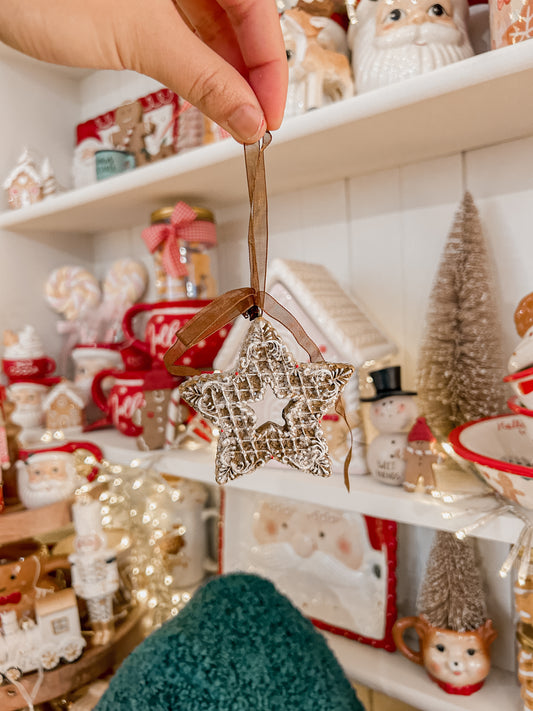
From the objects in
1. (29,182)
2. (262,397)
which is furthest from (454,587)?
(29,182)

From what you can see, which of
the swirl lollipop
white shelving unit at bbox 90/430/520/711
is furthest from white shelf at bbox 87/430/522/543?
the swirl lollipop

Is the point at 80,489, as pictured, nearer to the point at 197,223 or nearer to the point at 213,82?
the point at 197,223

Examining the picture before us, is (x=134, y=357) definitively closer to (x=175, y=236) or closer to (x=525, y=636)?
(x=175, y=236)

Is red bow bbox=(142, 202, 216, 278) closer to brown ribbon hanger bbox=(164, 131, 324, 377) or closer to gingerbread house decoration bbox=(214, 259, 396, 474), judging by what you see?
gingerbread house decoration bbox=(214, 259, 396, 474)

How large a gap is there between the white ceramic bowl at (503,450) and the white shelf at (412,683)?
307mm

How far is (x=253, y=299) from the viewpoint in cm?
38

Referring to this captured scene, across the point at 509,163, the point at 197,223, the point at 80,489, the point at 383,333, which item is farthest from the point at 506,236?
the point at 80,489

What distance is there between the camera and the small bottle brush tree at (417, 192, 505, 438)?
633mm

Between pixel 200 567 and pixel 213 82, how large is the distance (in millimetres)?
881

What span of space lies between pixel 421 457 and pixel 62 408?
2.38 ft

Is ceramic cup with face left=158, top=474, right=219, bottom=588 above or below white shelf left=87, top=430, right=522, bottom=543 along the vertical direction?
below

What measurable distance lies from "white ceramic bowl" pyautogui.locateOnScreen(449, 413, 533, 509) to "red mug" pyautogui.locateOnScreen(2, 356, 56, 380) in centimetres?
85

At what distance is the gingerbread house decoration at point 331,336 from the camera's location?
677 millimetres

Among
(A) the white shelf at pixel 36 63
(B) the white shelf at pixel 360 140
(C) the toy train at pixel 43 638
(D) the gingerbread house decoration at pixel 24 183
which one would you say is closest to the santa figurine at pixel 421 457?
(B) the white shelf at pixel 360 140
